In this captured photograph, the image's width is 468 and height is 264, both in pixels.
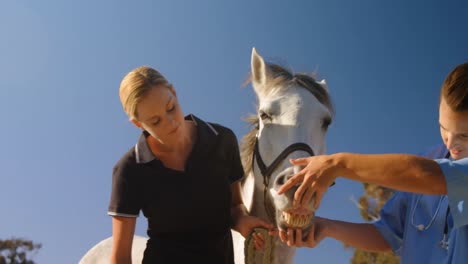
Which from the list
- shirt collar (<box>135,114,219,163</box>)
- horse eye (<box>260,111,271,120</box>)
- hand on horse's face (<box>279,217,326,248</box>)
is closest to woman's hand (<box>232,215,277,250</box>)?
hand on horse's face (<box>279,217,326,248</box>)

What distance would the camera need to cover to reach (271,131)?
10.5ft

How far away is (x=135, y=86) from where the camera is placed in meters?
2.46

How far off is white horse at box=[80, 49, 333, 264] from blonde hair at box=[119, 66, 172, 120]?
0.92 meters

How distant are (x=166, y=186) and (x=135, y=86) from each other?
0.60 metres

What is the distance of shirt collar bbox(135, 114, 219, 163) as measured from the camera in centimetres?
259

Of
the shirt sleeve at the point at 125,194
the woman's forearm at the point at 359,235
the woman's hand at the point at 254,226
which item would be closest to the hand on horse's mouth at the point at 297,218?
the woman's forearm at the point at 359,235

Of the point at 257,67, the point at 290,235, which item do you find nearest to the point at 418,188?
the point at 290,235

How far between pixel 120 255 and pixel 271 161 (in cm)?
117

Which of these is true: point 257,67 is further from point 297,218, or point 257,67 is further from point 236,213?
point 297,218

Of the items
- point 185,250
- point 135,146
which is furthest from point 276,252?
point 135,146

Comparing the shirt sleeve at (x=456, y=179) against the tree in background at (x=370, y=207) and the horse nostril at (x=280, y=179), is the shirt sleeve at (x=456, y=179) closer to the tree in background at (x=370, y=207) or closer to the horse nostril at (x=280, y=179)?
the horse nostril at (x=280, y=179)

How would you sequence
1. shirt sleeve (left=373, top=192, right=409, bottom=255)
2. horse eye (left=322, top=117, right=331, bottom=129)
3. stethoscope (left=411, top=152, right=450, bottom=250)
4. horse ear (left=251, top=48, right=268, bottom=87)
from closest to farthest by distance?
1. stethoscope (left=411, top=152, right=450, bottom=250)
2. shirt sleeve (left=373, top=192, right=409, bottom=255)
3. horse eye (left=322, top=117, right=331, bottom=129)
4. horse ear (left=251, top=48, right=268, bottom=87)

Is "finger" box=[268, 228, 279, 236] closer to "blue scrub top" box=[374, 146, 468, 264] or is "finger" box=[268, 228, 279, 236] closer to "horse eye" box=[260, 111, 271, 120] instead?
"blue scrub top" box=[374, 146, 468, 264]

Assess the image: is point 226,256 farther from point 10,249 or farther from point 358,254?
point 10,249
